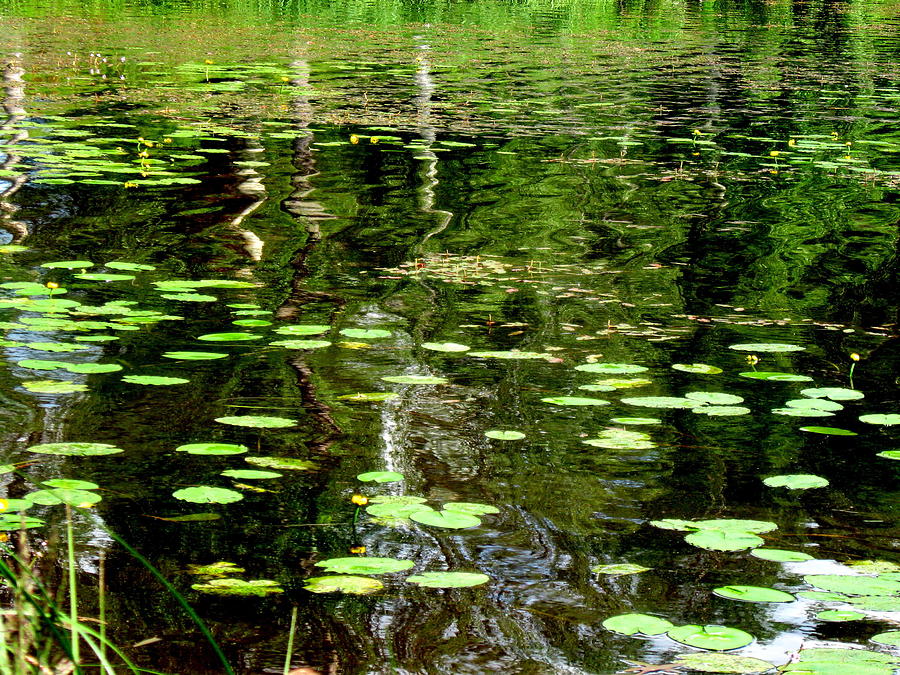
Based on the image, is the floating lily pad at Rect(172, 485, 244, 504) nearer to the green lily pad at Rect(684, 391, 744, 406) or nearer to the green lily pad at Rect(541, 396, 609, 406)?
the green lily pad at Rect(541, 396, 609, 406)

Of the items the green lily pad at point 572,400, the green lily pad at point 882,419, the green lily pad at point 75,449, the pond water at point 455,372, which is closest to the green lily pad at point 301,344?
the pond water at point 455,372

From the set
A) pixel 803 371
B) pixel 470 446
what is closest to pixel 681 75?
pixel 803 371

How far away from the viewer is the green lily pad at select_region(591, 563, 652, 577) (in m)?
2.52

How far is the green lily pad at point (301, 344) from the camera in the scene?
12.9 ft

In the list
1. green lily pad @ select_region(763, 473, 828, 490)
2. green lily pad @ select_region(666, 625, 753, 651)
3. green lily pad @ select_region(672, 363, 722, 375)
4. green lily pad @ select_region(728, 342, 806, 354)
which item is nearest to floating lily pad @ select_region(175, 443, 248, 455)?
green lily pad @ select_region(666, 625, 753, 651)

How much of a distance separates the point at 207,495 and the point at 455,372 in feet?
4.02

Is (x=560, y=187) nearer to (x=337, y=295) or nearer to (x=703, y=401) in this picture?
(x=337, y=295)

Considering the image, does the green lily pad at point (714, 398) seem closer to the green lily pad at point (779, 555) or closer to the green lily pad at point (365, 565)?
the green lily pad at point (779, 555)

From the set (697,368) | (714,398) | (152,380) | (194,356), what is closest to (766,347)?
(697,368)

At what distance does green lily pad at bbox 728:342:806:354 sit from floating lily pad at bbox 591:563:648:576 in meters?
1.78

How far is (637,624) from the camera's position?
7.52 ft

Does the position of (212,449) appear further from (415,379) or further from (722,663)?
(722,663)

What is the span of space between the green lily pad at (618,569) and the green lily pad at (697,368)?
1442 millimetres

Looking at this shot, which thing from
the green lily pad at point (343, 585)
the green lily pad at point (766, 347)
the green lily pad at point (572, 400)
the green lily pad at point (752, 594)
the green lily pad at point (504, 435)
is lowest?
the green lily pad at point (752, 594)
